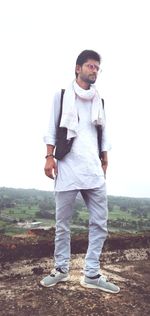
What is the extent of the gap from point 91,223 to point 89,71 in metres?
1.39

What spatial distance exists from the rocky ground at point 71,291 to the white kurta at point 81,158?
92cm

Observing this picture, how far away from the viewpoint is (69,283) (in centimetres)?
400

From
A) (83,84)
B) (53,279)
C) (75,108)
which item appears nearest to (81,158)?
(75,108)

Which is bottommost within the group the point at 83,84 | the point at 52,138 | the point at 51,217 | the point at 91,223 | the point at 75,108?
the point at 51,217

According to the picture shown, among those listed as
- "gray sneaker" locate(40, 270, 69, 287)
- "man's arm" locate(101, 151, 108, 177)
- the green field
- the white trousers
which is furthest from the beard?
the green field

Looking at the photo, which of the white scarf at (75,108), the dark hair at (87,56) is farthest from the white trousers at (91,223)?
the dark hair at (87,56)

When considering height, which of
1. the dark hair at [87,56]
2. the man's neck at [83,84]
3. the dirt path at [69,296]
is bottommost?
the dirt path at [69,296]

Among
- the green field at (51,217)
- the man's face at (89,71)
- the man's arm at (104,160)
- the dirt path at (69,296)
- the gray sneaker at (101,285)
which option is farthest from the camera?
the green field at (51,217)

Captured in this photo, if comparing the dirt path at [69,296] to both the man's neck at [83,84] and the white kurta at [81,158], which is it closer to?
the white kurta at [81,158]

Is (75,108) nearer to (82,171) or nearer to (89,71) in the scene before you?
(89,71)

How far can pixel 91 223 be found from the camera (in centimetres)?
396

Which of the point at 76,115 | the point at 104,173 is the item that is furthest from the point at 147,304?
the point at 76,115

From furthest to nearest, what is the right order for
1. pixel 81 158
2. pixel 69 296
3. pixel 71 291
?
pixel 81 158, pixel 71 291, pixel 69 296

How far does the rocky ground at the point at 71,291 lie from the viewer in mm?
3459
